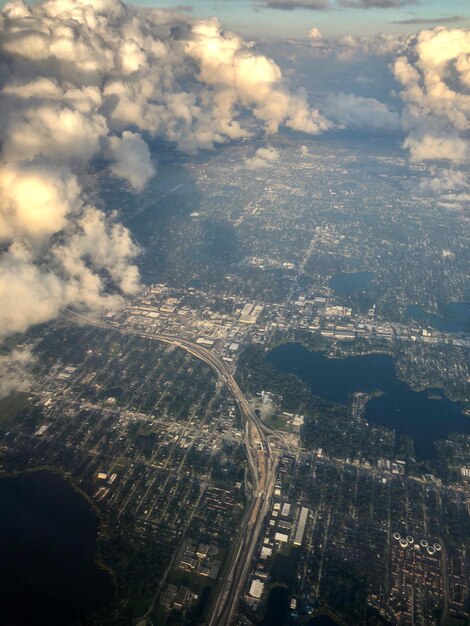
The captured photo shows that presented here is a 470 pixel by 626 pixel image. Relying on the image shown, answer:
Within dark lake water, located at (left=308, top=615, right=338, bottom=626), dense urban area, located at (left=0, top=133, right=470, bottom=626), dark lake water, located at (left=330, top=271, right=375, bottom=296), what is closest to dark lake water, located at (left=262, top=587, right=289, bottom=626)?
dense urban area, located at (left=0, top=133, right=470, bottom=626)

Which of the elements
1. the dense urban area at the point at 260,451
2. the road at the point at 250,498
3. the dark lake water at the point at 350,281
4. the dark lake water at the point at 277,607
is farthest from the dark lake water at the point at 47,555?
the dark lake water at the point at 350,281

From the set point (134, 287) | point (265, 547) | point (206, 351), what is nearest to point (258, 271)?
point (134, 287)

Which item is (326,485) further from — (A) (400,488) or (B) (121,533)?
(B) (121,533)

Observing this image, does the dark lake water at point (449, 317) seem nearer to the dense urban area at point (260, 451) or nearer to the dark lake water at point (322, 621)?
the dense urban area at point (260, 451)

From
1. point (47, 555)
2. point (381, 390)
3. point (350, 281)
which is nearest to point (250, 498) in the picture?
point (47, 555)

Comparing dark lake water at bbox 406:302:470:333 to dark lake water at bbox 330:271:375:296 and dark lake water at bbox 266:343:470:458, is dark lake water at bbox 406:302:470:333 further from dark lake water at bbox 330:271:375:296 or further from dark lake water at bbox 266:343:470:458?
dark lake water at bbox 266:343:470:458
